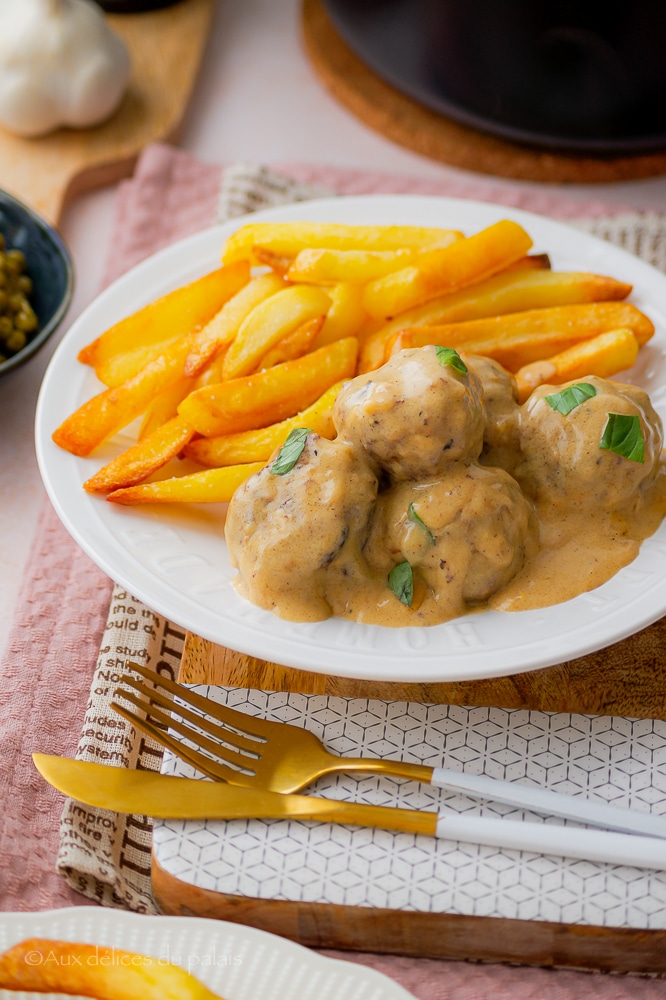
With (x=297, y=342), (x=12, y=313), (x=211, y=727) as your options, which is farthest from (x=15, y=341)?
(x=211, y=727)

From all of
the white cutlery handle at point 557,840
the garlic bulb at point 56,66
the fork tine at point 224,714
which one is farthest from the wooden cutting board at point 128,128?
the white cutlery handle at point 557,840

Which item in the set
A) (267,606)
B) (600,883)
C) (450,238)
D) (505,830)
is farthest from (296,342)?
(600,883)

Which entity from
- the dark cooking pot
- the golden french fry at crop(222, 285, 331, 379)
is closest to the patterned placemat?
the golden french fry at crop(222, 285, 331, 379)

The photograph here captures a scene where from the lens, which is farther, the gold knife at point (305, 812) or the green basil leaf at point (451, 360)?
the green basil leaf at point (451, 360)

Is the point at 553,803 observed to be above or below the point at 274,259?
below

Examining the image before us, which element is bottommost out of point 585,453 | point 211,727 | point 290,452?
point 211,727

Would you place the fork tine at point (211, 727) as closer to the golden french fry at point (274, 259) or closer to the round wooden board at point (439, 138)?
the golden french fry at point (274, 259)

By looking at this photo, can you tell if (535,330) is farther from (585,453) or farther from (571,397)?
(585,453)
